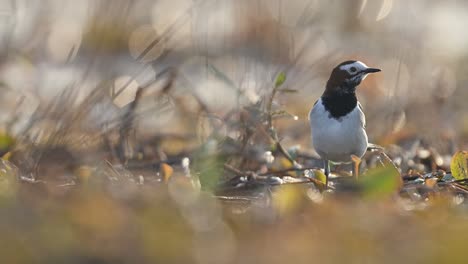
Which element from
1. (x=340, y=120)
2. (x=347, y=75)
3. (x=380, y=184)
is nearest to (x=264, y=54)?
(x=347, y=75)

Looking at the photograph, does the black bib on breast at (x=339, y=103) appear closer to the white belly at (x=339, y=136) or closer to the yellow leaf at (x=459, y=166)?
the white belly at (x=339, y=136)

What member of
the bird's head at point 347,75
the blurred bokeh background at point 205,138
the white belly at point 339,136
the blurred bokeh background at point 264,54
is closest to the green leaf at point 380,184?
the blurred bokeh background at point 205,138

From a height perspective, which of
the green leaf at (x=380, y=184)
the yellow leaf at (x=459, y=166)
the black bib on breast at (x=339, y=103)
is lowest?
the black bib on breast at (x=339, y=103)

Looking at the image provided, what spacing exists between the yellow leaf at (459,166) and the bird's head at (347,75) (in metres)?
1.12

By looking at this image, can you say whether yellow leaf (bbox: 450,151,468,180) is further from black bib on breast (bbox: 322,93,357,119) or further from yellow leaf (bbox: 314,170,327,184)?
black bib on breast (bbox: 322,93,357,119)

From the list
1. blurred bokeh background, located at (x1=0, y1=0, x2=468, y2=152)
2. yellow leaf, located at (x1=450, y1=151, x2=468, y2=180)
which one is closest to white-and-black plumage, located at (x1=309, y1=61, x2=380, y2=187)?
blurred bokeh background, located at (x1=0, y1=0, x2=468, y2=152)

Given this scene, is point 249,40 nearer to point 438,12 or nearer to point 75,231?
point 438,12

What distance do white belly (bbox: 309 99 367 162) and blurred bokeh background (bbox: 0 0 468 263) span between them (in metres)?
0.19

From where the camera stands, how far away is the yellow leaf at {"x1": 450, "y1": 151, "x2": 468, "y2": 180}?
345cm

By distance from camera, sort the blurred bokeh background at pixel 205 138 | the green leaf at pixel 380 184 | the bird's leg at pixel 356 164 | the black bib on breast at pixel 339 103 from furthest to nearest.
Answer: the black bib on breast at pixel 339 103 < the bird's leg at pixel 356 164 < the green leaf at pixel 380 184 < the blurred bokeh background at pixel 205 138

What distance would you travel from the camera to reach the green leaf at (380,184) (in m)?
2.89

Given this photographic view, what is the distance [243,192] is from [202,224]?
1553 mm

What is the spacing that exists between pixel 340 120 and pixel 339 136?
0.09 m

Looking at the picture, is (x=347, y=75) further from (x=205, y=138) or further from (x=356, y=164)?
(x=356, y=164)
